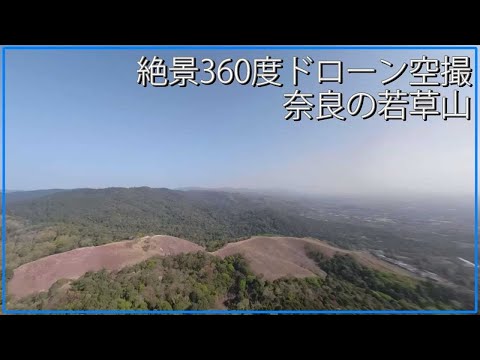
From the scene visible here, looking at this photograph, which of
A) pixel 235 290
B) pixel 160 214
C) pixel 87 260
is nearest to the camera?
pixel 235 290

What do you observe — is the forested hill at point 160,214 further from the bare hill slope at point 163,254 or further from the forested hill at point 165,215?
the bare hill slope at point 163,254

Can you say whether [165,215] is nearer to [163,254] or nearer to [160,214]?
[160,214]

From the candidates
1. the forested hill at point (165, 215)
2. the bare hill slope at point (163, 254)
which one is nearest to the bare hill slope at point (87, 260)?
the bare hill slope at point (163, 254)

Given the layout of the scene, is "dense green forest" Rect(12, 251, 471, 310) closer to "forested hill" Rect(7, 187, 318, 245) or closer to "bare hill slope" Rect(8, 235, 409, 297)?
"bare hill slope" Rect(8, 235, 409, 297)

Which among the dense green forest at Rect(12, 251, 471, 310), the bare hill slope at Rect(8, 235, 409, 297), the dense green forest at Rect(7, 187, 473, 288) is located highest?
the dense green forest at Rect(7, 187, 473, 288)

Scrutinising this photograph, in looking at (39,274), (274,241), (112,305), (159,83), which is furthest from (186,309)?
(159,83)

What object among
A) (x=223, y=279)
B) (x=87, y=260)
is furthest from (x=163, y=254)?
(x=87, y=260)

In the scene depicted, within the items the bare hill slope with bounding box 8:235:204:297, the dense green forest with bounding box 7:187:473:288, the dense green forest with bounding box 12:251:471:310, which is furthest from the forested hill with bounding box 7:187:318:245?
the dense green forest with bounding box 12:251:471:310

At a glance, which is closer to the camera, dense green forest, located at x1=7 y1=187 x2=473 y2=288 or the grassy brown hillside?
the grassy brown hillside

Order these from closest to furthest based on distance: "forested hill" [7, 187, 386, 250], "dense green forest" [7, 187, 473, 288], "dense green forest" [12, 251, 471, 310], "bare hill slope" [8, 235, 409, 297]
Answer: "dense green forest" [12, 251, 471, 310], "bare hill slope" [8, 235, 409, 297], "dense green forest" [7, 187, 473, 288], "forested hill" [7, 187, 386, 250]
